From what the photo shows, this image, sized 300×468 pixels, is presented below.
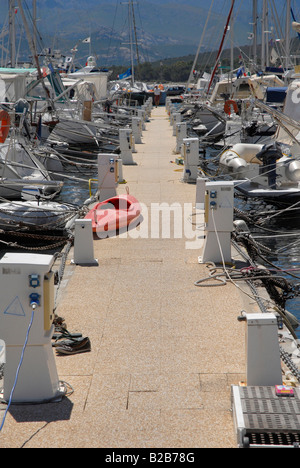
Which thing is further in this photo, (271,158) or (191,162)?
(271,158)

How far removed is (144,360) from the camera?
7035 millimetres

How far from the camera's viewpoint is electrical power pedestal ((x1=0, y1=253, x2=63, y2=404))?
584 centimetres

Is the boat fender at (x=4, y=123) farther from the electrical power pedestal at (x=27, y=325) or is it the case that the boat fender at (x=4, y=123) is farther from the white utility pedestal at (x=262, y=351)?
the white utility pedestal at (x=262, y=351)

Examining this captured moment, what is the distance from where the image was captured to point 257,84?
32.1 meters

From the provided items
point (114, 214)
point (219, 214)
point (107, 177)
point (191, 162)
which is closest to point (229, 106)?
point (191, 162)

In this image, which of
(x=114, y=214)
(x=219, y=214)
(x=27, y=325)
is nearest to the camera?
(x=27, y=325)

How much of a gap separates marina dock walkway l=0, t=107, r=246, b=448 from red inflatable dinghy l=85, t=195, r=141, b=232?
1073mm

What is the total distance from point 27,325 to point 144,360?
166cm

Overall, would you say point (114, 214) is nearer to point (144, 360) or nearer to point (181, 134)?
point (144, 360)

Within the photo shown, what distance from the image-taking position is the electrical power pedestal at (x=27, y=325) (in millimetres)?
5836

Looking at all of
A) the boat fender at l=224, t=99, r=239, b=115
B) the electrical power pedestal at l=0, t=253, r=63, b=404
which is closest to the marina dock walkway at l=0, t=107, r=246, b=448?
the electrical power pedestal at l=0, t=253, r=63, b=404

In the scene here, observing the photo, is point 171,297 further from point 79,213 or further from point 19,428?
point 79,213

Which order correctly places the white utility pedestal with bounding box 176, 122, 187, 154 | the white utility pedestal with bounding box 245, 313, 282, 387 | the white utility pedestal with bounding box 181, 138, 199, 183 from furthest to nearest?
the white utility pedestal with bounding box 176, 122, 187, 154
the white utility pedestal with bounding box 181, 138, 199, 183
the white utility pedestal with bounding box 245, 313, 282, 387

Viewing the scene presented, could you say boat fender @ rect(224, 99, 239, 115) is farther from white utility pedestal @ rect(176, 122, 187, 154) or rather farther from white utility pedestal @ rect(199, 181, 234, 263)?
white utility pedestal @ rect(199, 181, 234, 263)
